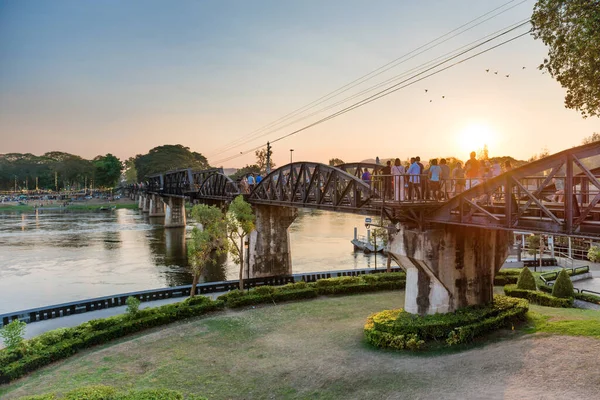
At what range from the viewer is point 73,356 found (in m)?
19.5

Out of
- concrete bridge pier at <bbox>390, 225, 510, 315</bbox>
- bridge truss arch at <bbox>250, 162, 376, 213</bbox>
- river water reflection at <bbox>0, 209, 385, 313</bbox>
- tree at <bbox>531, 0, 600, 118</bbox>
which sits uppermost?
tree at <bbox>531, 0, 600, 118</bbox>

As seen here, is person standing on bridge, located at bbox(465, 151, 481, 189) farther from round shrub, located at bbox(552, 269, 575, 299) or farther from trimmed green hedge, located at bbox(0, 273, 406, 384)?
trimmed green hedge, located at bbox(0, 273, 406, 384)

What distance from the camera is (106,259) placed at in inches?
2245

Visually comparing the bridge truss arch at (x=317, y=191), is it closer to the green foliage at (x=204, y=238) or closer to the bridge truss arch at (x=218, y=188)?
the green foliage at (x=204, y=238)

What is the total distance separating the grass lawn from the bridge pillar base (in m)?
18.2

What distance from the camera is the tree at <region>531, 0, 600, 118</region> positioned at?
19.4m

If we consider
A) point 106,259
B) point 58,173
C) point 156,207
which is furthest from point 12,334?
point 58,173

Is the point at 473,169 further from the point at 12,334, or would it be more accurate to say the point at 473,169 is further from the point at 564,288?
the point at 12,334

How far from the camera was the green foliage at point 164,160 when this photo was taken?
177625mm

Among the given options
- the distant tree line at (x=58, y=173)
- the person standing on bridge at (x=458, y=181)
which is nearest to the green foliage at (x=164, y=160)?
the distant tree line at (x=58, y=173)

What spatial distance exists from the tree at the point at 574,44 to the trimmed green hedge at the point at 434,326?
12.5 m

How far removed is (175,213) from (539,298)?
8129 centimetres

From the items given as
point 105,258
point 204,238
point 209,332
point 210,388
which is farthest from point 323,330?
point 105,258

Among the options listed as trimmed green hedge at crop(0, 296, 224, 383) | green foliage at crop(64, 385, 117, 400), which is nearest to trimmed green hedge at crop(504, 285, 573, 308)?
trimmed green hedge at crop(0, 296, 224, 383)
